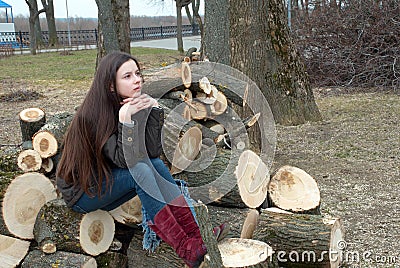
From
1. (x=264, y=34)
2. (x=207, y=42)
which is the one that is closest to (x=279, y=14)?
(x=264, y=34)

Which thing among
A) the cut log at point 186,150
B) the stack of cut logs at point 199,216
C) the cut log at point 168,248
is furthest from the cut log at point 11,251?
the cut log at point 186,150

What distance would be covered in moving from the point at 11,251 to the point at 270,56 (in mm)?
4381

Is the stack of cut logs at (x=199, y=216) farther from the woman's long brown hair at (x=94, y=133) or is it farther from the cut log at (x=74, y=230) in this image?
the woman's long brown hair at (x=94, y=133)

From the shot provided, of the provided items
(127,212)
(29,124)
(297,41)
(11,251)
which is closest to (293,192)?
(127,212)

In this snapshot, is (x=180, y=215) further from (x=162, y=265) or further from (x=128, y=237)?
(x=128, y=237)

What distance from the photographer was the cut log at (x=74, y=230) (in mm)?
2852

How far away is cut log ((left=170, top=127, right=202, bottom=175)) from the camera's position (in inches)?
128

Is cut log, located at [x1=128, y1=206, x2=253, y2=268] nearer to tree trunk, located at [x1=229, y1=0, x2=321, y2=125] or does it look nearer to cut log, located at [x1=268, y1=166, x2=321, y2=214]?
cut log, located at [x1=268, y1=166, x2=321, y2=214]

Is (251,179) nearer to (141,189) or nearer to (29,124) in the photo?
(141,189)

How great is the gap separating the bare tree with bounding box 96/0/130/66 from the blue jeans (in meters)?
4.96

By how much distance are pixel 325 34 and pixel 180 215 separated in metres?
8.39

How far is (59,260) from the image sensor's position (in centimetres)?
281

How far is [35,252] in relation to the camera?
2.93m

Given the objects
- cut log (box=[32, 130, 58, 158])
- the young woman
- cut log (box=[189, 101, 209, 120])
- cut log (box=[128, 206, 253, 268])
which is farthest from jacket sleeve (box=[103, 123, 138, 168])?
cut log (box=[189, 101, 209, 120])
